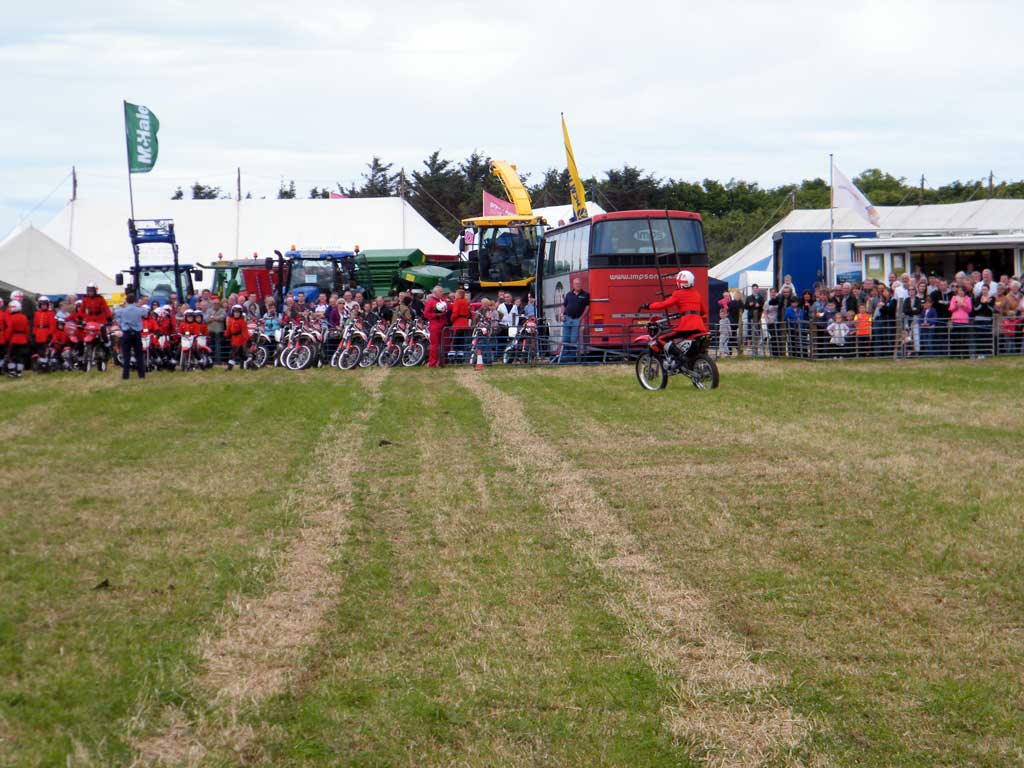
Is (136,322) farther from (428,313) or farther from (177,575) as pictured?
(177,575)

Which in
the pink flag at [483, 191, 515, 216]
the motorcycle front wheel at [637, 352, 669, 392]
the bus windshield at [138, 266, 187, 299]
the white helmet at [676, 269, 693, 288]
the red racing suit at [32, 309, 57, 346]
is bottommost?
the motorcycle front wheel at [637, 352, 669, 392]

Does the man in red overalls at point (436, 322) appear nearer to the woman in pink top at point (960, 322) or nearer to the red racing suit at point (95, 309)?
the red racing suit at point (95, 309)

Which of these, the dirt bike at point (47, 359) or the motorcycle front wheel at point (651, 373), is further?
the dirt bike at point (47, 359)

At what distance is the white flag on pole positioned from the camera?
38.2 m

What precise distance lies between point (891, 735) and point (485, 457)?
7934mm

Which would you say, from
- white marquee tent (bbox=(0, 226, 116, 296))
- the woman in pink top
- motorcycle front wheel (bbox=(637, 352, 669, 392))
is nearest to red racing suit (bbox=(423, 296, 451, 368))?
motorcycle front wheel (bbox=(637, 352, 669, 392))

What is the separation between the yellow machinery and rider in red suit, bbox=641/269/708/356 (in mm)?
15086

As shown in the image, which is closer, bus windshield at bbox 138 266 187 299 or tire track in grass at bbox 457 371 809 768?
tire track in grass at bbox 457 371 809 768

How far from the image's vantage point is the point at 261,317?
29719mm

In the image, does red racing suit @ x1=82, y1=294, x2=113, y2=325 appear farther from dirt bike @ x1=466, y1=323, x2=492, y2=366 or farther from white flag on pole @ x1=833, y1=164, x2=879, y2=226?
white flag on pole @ x1=833, y1=164, x2=879, y2=226

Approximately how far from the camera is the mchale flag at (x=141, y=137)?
1422 inches

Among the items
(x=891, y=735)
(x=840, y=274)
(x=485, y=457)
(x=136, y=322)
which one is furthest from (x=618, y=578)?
(x=840, y=274)

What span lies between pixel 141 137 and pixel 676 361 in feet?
74.1

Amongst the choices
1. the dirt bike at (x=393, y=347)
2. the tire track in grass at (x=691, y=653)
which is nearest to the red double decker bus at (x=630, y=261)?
the dirt bike at (x=393, y=347)
